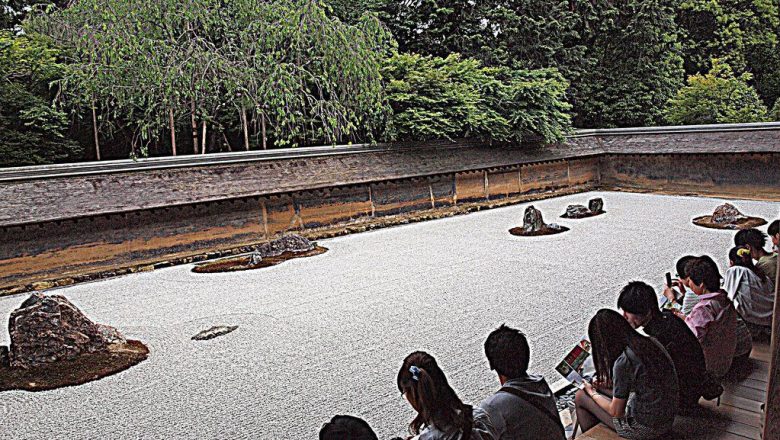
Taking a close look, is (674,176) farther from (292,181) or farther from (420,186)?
(292,181)

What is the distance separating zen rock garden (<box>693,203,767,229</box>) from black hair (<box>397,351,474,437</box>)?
9412 millimetres

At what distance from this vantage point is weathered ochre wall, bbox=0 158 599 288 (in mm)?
8180

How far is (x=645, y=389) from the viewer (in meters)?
2.60

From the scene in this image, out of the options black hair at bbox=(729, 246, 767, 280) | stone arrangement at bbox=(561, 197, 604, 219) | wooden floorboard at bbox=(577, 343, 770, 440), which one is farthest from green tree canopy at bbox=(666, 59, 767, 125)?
wooden floorboard at bbox=(577, 343, 770, 440)

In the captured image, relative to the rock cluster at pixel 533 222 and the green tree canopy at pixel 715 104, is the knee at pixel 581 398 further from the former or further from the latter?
the green tree canopy at pixel 715 104

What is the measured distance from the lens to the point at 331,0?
54.5ft

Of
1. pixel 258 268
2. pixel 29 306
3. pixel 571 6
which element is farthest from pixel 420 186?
pixel 571 6

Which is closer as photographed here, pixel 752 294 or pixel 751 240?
pixel 752 294

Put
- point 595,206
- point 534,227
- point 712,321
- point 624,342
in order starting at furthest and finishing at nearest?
1. point 595,206
2. point 534,227
3. point 712,321
4. point 624,342

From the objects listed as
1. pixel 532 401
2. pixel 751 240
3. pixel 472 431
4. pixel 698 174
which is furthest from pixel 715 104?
pixel 472 431

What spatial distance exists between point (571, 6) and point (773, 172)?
972 centimetres

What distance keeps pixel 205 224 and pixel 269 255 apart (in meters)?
1.20

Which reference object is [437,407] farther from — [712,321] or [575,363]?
[712,321]

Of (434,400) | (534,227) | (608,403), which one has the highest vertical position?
(434,400)
